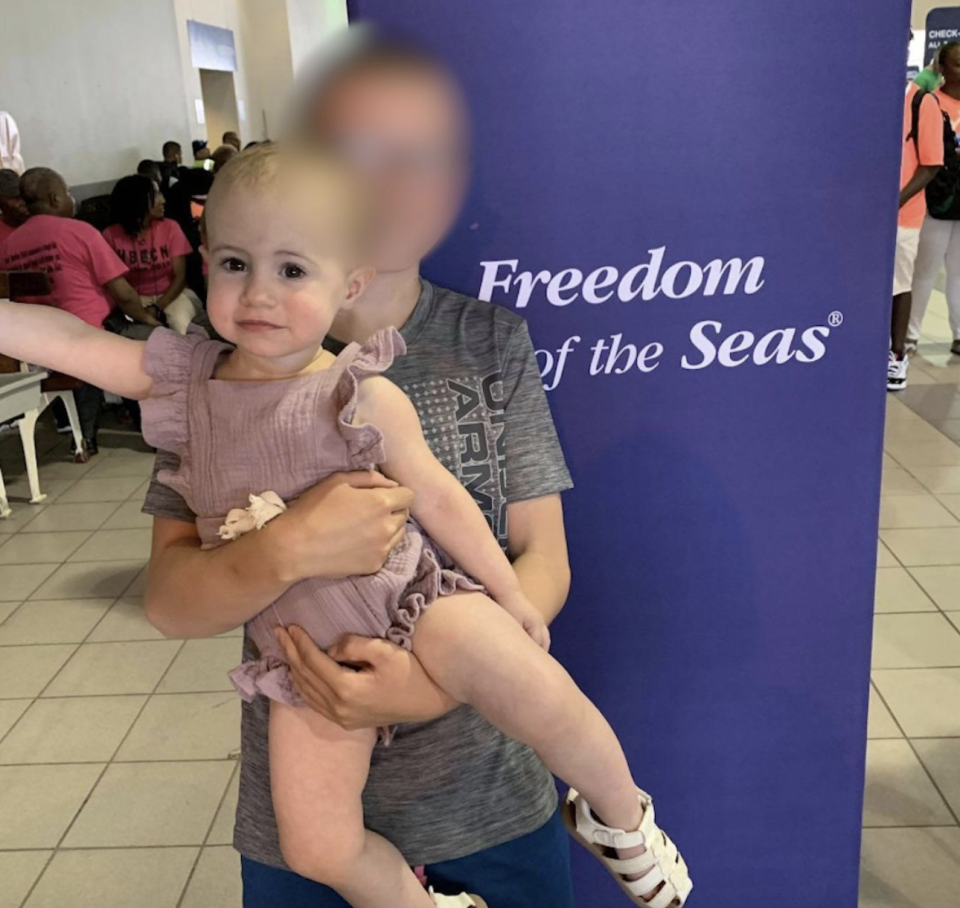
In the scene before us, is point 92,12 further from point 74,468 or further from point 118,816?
point 118,816

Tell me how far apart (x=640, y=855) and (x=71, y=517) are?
3.71 metres

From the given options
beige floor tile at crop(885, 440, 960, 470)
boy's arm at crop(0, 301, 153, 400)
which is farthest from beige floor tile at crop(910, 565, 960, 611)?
boy's arm at crop(0, 301, 153, 400)

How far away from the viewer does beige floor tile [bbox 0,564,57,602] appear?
3.61m

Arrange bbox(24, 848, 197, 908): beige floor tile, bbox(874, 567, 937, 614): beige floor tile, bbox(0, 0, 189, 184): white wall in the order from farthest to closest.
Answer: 1. bbox(0, 0, 189, 184): white wall
2. bbox(874, 567, 937, 614): beige floor tile
3. bbox(24, 848, 197, 908): beige floor tile

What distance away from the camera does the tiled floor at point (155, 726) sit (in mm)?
2201

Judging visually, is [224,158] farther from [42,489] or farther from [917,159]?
[917,159]

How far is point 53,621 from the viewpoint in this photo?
134 inches

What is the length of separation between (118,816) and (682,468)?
67.9 inches

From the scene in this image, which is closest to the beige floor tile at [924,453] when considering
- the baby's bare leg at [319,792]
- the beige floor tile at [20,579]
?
the beige floor tile at [20,579]

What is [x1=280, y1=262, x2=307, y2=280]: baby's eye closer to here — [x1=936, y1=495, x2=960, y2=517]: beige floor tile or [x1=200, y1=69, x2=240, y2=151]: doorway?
[x1=200, y1=69, x2=240, y2=151]: doorway

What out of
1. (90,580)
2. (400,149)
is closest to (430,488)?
(400,149)

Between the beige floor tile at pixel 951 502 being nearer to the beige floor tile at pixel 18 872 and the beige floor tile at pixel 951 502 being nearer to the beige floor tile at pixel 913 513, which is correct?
the beige floor tile at pixel 913 513

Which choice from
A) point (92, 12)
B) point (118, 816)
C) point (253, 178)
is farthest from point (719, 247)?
point (92, 12)

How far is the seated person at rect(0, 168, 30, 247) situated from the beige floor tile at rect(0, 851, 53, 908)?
349 centimetres
